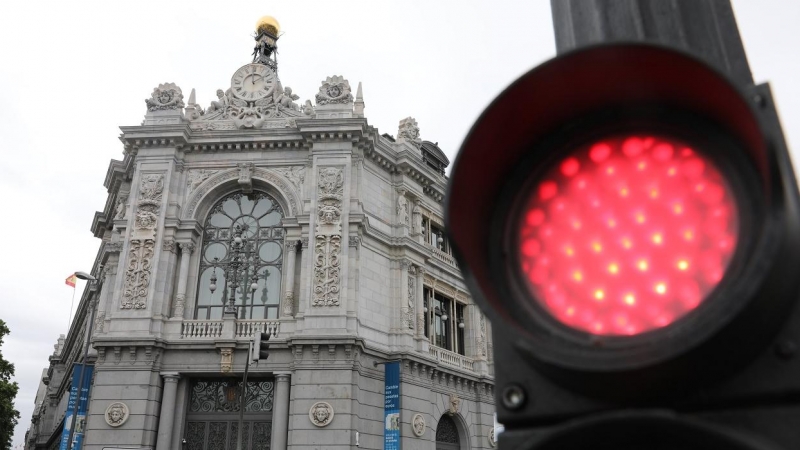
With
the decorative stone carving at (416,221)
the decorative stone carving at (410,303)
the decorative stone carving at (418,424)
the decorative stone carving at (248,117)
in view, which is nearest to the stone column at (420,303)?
the decorative stone carving at (410,303)

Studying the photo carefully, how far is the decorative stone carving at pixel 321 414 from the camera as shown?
810 inches

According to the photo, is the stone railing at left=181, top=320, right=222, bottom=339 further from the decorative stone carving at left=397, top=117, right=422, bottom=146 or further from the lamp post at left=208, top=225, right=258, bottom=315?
the decorative stone carving at left=397, top=117, right=422, bottom=146

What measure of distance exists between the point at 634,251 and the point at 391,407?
73.3 ft

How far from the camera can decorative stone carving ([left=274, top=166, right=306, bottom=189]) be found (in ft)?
79.6

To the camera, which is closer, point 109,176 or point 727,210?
point 727,210

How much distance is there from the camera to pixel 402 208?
2623cm

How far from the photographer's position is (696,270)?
0.97 metres

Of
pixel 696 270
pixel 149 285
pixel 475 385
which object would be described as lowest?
pixel 696 270

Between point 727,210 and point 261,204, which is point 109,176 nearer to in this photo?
point 261,204

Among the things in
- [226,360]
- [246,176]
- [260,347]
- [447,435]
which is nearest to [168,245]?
[246,176]

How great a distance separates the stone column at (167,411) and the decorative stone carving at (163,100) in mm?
10783

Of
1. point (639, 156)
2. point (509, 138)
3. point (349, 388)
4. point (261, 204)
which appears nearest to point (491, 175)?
point (509, 138)

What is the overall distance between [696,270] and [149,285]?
2380 centimetres

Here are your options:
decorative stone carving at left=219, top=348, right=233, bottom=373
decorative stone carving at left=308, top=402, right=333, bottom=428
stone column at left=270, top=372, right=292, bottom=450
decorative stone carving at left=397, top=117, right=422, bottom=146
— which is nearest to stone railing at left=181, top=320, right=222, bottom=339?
decorative stone carving at left=219, top=348, right=233, bottom=373
